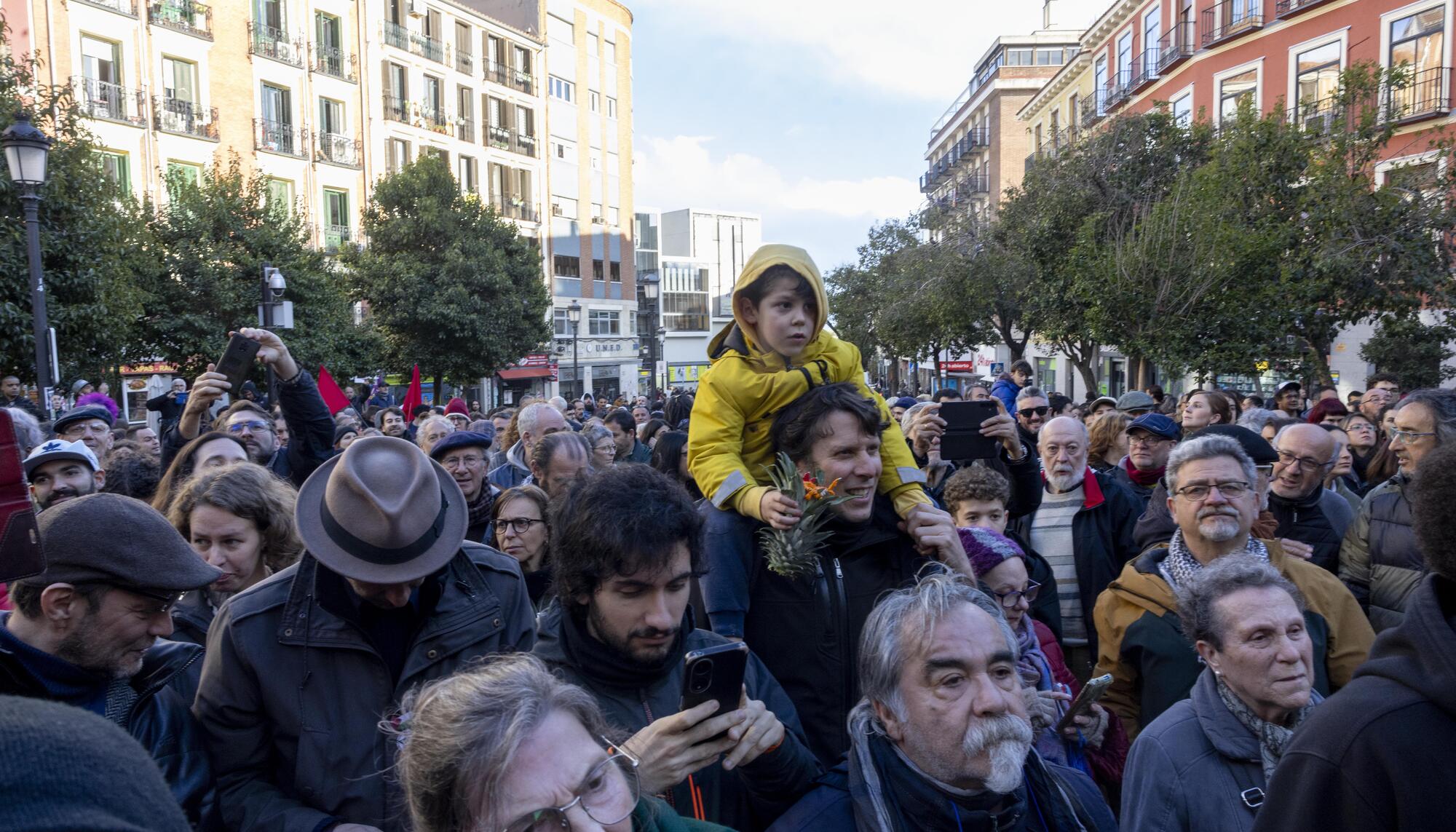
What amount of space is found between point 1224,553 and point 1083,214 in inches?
913

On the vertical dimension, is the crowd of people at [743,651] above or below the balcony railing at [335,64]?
below

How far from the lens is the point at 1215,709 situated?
279cm

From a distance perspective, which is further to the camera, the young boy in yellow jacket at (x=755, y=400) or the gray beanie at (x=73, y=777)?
the young boy in yellow jacket at (x=755, y=400)

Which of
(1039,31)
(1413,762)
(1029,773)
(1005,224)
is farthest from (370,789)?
(1039,31)

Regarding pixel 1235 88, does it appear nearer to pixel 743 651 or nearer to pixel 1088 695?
pixel 1088 695

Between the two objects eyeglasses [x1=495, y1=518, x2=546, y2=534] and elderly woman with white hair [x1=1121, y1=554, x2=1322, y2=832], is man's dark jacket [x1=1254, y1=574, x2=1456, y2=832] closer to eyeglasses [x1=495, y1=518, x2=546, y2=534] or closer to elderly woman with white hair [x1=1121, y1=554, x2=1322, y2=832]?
elderly woman with white hair [x1=1121, y1=554, x2=1322, y2=832]

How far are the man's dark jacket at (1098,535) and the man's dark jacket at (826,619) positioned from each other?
2.09 m

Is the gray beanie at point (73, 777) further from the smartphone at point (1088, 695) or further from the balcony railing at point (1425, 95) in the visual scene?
the balcony railing at point (1425, 95)

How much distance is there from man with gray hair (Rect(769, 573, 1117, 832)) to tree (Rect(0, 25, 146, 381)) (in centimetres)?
1363

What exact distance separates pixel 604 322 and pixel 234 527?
50407 millimetres

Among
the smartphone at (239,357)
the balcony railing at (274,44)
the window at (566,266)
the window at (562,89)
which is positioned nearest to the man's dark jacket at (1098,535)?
the smartphone at (239,357)

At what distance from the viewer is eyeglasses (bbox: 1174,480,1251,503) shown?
361cm

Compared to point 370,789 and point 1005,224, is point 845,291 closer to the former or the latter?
point 1005,224

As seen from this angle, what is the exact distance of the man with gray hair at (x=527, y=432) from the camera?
6.86 meters
